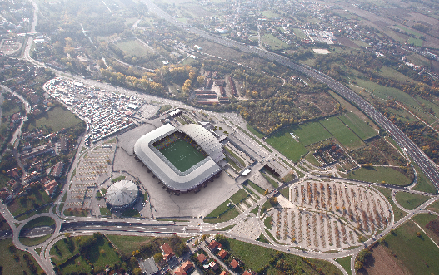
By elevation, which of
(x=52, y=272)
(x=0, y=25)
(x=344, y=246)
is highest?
(x=0, y=25)

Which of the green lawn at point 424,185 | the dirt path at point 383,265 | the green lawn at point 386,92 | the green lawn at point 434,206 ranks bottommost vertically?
the dirt path at point 383,265

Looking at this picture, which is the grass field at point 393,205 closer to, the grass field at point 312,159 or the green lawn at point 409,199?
the green lawn at point 409,199

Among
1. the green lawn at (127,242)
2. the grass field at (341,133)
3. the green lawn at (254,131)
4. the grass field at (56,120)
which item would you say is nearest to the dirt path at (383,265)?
the grass field at (341,133)

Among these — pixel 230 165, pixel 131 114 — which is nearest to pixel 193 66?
pixel 131 114

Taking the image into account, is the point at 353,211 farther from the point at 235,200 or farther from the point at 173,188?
the point at 173,188

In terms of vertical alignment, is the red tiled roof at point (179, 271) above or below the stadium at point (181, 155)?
below

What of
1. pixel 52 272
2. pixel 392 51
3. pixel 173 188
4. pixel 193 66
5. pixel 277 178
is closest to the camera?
pixel 52 272

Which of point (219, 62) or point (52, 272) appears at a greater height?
point (219, 62)

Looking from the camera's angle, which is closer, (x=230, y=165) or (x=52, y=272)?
(x=52, y=272)

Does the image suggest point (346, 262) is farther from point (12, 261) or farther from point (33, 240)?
point (12, 261)
